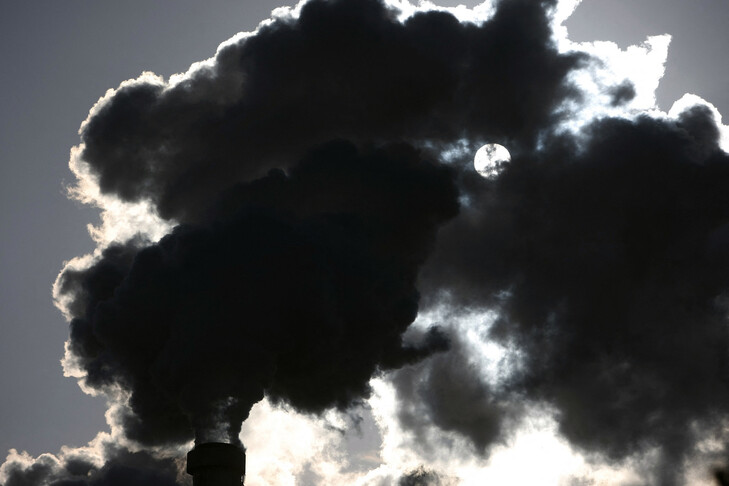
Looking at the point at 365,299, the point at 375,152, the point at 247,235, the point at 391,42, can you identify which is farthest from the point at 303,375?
the point at 391,42

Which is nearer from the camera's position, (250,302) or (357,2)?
(250,302)

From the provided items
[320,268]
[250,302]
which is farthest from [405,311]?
[250,302]

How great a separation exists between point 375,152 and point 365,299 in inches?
601

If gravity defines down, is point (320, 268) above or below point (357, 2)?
below

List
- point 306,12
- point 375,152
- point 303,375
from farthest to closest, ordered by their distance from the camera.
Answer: point 306,12, point 375,152, point 303,375

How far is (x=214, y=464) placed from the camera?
68.0m

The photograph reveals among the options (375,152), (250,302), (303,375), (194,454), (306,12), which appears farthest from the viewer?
(306,12)

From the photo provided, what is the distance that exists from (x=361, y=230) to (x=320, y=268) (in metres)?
7.08

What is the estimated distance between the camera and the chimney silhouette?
68188 millimetres

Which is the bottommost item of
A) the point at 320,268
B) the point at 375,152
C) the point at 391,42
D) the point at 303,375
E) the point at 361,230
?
the point at 303,375

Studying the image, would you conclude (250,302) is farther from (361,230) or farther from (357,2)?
(357,2)

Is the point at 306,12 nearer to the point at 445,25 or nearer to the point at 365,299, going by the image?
the point at 445,25

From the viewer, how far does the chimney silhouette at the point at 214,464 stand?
6819 centimetres

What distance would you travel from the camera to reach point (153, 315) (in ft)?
257
